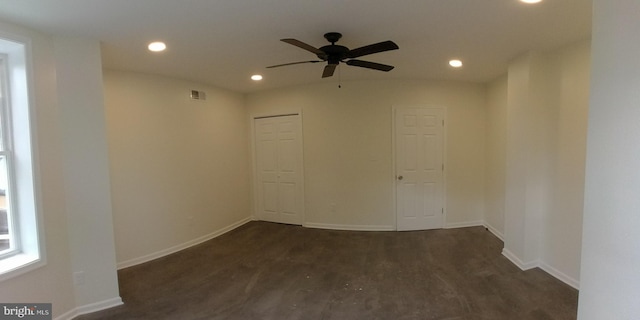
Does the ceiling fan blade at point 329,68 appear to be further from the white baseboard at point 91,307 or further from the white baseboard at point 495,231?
the white baseboard at point 495,231

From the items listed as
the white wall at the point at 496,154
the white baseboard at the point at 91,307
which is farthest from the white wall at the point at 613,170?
the white baseboard at the point at 91,307

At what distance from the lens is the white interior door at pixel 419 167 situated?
449cm

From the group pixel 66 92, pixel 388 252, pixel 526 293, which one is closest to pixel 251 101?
pixel 66 92

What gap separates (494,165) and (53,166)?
5.24 meters

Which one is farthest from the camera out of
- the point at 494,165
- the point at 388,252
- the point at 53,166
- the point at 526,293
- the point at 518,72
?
the point at 494,165

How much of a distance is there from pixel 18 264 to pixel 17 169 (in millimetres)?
731

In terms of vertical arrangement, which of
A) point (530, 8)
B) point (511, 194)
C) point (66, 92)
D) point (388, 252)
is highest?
point (530, 8)

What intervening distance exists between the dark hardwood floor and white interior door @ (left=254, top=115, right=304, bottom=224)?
3.29 ft

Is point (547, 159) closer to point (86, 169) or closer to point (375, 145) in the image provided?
point (375, 145)

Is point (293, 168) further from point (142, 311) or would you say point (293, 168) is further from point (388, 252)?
point (142, 311)

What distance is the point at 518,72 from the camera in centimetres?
322

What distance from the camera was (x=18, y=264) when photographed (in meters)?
2.10

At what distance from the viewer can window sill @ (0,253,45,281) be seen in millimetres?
2018

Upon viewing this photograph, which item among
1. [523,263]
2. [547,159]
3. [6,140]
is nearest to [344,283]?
[523,263]
